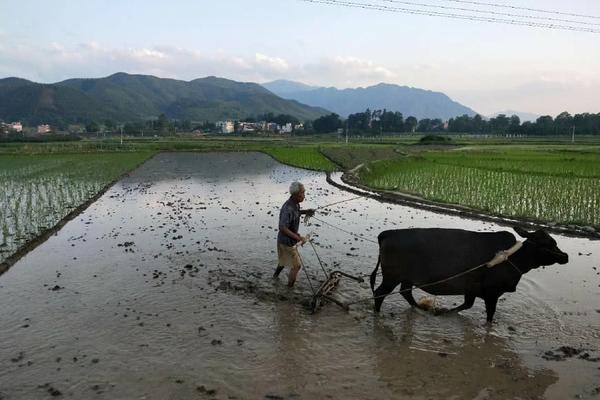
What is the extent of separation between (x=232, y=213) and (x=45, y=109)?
6490 inches

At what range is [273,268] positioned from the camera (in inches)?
384

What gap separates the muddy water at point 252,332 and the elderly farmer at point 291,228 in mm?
561

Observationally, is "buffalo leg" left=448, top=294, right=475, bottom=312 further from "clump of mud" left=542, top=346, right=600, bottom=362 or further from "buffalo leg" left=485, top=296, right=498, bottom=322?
"clump of mud" left=542, top=346, right=600, bottom=362

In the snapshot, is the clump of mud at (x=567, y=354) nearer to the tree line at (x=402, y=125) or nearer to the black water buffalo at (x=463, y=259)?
the black water buffalo at (x=463, y=259)

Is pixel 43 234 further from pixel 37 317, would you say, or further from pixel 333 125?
pixel 333 125

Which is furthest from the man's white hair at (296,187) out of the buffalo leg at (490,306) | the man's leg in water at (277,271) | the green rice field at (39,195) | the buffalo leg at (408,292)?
the green rice field at (39,195)

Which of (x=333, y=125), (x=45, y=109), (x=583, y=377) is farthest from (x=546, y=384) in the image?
(x=45, y=109)

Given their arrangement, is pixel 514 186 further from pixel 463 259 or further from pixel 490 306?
pixel 463 259

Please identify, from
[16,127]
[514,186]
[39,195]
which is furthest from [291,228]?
[16,127]

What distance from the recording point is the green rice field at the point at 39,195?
42.6 ft

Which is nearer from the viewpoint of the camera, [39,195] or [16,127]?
[39,195]

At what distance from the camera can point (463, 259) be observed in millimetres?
6836

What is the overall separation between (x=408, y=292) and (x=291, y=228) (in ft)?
7.43

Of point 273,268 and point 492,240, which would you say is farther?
point 273,268
